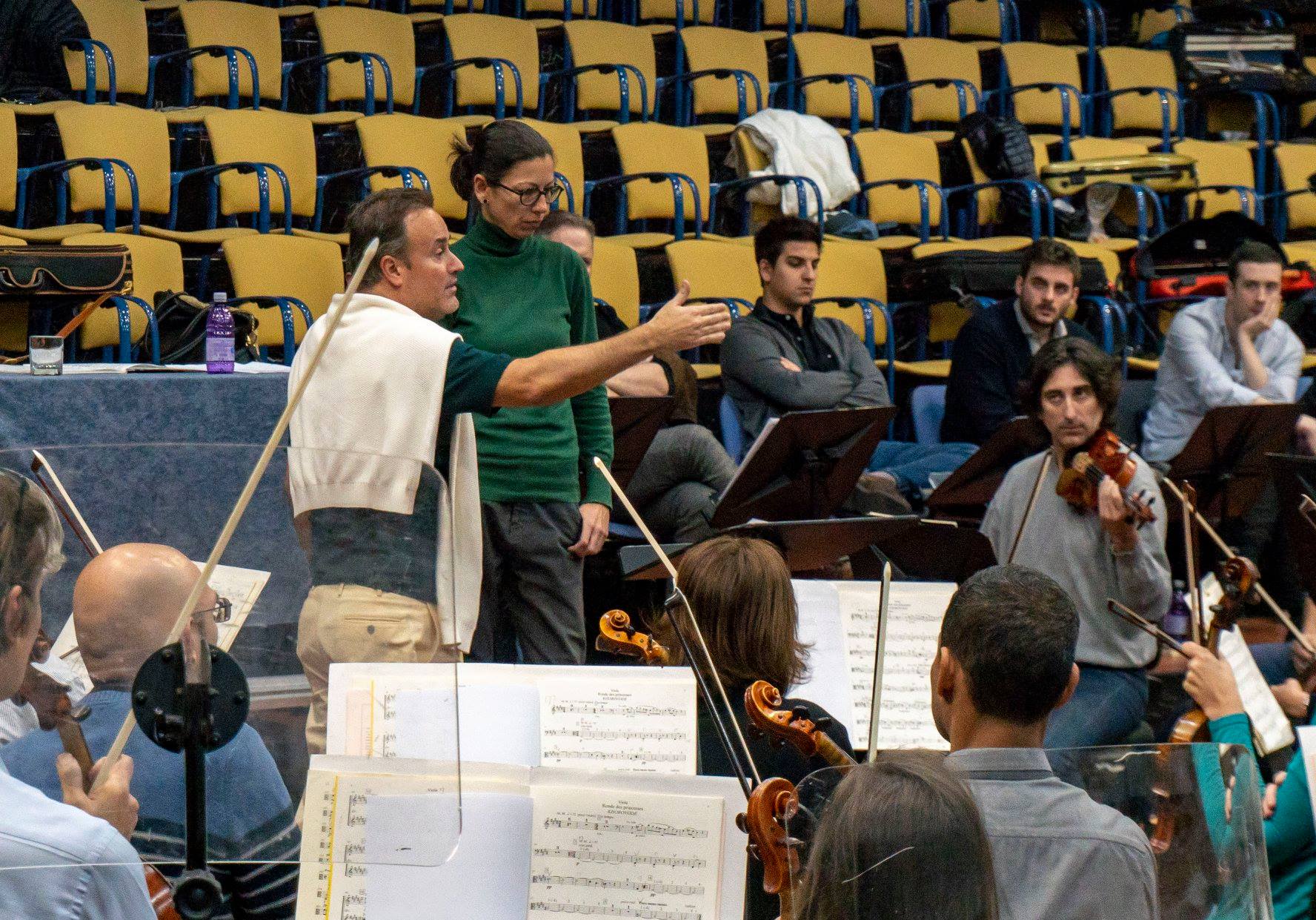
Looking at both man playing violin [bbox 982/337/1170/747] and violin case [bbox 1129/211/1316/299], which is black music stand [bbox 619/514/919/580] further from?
A: violin case [bbox 1129/211/1316/299]

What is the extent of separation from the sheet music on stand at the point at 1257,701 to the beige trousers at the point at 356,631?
172 centimetres

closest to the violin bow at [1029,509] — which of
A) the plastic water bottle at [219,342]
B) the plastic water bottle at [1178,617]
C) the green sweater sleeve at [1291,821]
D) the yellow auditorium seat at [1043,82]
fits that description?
the plastic water bottle at [1178,617]

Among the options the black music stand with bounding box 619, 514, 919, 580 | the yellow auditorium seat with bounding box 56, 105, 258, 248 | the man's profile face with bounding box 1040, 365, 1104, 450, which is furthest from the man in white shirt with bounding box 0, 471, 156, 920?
the yellow auditorium seat with bounding box 56, 105, 258, 248

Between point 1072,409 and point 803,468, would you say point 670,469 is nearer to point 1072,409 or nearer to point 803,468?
point 803,468

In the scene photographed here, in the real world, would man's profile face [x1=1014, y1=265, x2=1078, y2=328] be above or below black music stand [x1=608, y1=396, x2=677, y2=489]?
above

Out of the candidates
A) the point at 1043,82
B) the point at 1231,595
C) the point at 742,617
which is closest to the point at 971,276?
the point at 1043,82

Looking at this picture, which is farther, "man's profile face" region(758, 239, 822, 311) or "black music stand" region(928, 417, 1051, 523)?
"man's profile face" region(758, 239, 822, 311)

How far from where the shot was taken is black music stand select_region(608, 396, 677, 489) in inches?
150

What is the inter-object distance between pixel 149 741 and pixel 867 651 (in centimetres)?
167

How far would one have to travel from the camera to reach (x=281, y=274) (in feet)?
15.7

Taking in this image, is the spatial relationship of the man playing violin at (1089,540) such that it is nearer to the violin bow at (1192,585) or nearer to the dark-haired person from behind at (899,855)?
the violin bow at (1192,585)

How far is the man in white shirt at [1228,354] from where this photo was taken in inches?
195

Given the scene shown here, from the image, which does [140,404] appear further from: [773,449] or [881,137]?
[881,137]

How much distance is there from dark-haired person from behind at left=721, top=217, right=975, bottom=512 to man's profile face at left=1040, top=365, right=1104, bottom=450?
0.89 metres
